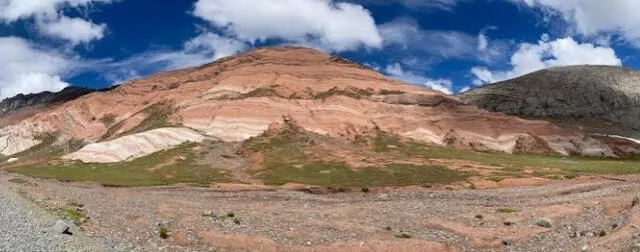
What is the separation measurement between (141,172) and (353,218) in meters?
69.7

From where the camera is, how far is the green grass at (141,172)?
11075 centimetres

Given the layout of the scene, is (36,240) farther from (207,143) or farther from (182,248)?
(207,143)

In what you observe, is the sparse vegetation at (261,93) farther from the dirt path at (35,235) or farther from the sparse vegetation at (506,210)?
the dirt path at (35,235)

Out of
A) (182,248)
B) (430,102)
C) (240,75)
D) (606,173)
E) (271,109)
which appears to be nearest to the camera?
(182,248)

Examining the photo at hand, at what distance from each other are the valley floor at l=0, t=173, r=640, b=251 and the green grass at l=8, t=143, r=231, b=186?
14.3 meters

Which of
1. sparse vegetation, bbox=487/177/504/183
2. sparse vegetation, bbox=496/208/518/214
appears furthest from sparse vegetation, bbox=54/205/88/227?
sparse vegetation, bbox=487/177/504/183

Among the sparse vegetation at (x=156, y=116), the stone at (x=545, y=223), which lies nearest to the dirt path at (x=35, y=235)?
the stone at (x=545, y=223)

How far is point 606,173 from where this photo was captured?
362 ft

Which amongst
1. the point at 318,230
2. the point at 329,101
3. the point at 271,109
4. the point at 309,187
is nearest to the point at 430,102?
the point at 329,101

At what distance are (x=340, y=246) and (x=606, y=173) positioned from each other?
262 ft

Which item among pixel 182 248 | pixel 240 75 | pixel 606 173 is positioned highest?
pixel 240 75

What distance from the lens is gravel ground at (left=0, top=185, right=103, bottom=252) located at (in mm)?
36812

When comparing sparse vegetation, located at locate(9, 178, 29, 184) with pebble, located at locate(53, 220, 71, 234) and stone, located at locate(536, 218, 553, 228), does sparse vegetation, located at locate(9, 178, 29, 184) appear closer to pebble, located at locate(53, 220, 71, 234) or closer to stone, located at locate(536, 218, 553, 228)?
pebble, located at locate(53, 220, 71, 234)

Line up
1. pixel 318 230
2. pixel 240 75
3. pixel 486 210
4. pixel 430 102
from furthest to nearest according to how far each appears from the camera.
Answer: pixel 240 75, pixel 430 102, pixel 486 210, pixel 318 230
